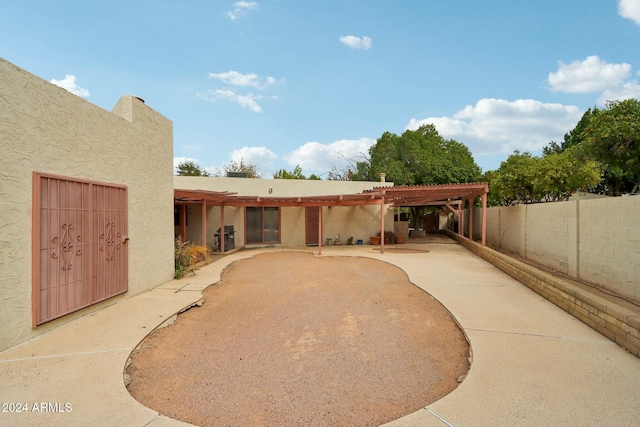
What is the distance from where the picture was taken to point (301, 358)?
3979mm

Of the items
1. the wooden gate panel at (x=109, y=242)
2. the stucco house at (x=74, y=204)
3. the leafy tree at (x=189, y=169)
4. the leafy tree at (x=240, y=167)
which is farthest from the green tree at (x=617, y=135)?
the leafy tree at (x=189, y=169)

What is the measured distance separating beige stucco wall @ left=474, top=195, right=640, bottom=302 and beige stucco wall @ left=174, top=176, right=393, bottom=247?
23.5 feet

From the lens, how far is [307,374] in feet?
11.7

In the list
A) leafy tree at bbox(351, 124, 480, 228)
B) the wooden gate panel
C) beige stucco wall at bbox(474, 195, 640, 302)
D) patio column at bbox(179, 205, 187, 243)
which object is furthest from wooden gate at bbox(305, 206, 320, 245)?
leafy tree at bbox(351, 124, 480, 228)

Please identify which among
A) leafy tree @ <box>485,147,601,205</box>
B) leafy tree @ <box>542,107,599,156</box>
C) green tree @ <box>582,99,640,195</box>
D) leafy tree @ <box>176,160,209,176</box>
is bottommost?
leafy tree @ <box>485,147,601,205</box>

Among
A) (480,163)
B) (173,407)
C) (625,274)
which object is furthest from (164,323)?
(480,163)

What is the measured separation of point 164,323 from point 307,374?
2.66m

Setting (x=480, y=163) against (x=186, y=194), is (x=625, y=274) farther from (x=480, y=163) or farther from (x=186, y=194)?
(x=480, y=163)

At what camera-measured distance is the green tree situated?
30.5 feet

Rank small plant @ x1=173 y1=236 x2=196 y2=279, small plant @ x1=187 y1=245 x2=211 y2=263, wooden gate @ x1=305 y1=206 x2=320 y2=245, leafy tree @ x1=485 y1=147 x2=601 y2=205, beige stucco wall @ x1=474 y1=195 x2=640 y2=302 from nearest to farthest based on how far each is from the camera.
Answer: beige stucco wall @ x1=474 y1=195 x2=640 y2=302, small plant @ x1=173 y1=236 x2=196 y2=279, small plant @ x1=187 y1=245 x2=211 y2=263, leafy tree @ x1=485 y1=147 x2=601 y2=205, wooden gate @ x1=305 y1=206 x2=320 y2=245

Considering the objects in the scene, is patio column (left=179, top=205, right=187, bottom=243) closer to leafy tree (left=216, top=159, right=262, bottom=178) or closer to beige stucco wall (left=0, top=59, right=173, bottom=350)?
beige stucco wall (left=0, top=59, right=173, bottom=350)

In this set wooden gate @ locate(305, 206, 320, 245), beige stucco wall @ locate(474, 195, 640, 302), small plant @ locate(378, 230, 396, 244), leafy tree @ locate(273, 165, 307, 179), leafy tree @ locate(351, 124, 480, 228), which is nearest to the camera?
beige stucco wall @ locate(474, 195, 640, 302)

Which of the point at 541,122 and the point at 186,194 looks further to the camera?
the point at 541,122

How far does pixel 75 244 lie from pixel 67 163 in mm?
1203
